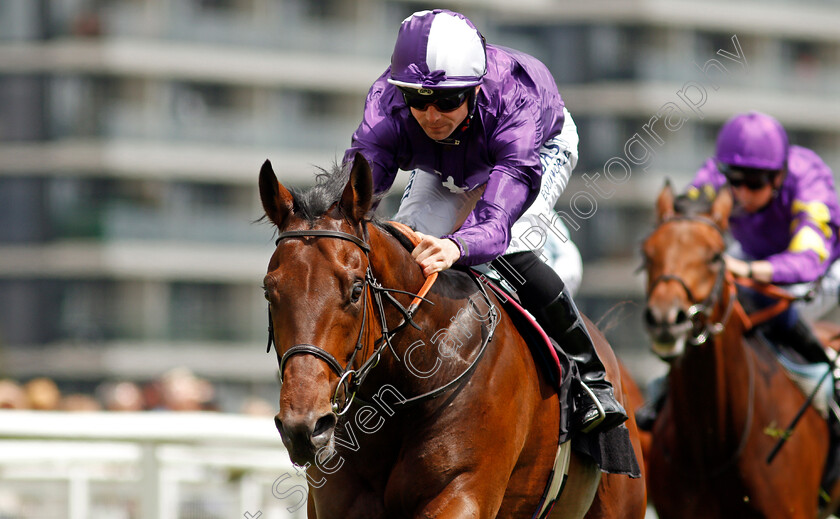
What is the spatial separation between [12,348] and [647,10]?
74.4 feet

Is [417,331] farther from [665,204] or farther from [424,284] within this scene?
[665,204]

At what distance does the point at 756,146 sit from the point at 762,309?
856 mm

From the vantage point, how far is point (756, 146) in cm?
654

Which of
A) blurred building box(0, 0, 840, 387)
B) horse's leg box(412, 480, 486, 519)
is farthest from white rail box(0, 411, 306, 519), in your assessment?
blurred building box(0, 0, 840, 387)

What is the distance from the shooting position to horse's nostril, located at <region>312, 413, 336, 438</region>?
3.07m

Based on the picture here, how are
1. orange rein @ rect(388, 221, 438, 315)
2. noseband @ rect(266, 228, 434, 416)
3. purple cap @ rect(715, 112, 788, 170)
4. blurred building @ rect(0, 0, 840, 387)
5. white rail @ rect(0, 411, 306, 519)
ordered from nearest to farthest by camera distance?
1. noseband @ rect(266, 228, 434, 416)
2. orange rein @ rect(388, 221, 438, 315)
3. white rail @ rect(0, 411, 306, 519)
4. purple cap @ rect(715, 112, 788, 170)
5. blurred building @ rect(0, 0, 840, 387)

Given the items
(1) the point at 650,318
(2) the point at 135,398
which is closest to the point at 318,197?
(1) the point at 650,318

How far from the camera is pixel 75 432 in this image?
546 centimetres

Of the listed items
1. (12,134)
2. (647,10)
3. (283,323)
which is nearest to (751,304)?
(283,323)

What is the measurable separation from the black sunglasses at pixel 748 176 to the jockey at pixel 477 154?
2161 millimetres

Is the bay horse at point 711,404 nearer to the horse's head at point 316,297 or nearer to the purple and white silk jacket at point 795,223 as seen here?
the purple and white silk jacket at point 795,223

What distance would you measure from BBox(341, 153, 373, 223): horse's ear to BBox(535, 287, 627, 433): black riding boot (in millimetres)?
1064

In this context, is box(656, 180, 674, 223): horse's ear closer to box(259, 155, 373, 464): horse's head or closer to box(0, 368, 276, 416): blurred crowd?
box(259, 155, 373, 464): horse's head

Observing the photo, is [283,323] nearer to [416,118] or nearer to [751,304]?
[416,118]
